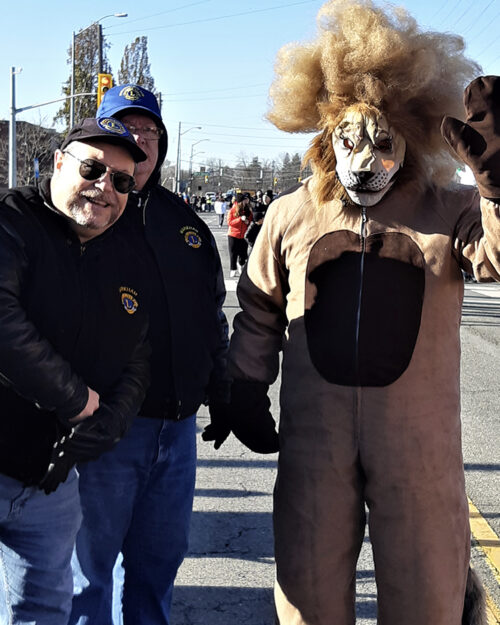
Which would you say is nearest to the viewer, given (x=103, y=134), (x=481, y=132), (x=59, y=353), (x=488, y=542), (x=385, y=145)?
(x=481, y=132)

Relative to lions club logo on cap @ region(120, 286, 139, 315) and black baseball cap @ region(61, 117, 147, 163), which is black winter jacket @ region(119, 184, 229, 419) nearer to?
lions club logo on cap @ region(120, 286, 139, 315)

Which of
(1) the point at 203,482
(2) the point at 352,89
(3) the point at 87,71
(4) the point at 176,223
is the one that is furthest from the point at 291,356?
(3) the point at 87,71

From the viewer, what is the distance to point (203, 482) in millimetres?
4660

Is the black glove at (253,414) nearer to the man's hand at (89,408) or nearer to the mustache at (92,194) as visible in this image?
the man's hand at (89,408)

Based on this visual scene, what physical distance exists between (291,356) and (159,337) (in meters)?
0.47

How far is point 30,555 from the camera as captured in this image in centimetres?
219

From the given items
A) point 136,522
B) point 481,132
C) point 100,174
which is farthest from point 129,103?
point 136,522

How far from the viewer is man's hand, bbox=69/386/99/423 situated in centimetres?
231

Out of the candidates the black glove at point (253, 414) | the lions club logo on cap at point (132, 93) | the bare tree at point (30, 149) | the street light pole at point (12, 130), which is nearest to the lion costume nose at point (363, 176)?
the black glove at point (253, 414)

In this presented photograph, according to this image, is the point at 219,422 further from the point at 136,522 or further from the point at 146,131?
the point at 146,131

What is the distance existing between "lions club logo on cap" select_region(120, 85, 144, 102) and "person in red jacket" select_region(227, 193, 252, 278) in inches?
463

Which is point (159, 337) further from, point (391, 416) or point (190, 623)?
point (190, 623)

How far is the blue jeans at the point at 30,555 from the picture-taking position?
7.10 ft

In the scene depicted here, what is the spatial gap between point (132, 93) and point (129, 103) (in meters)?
0.07
